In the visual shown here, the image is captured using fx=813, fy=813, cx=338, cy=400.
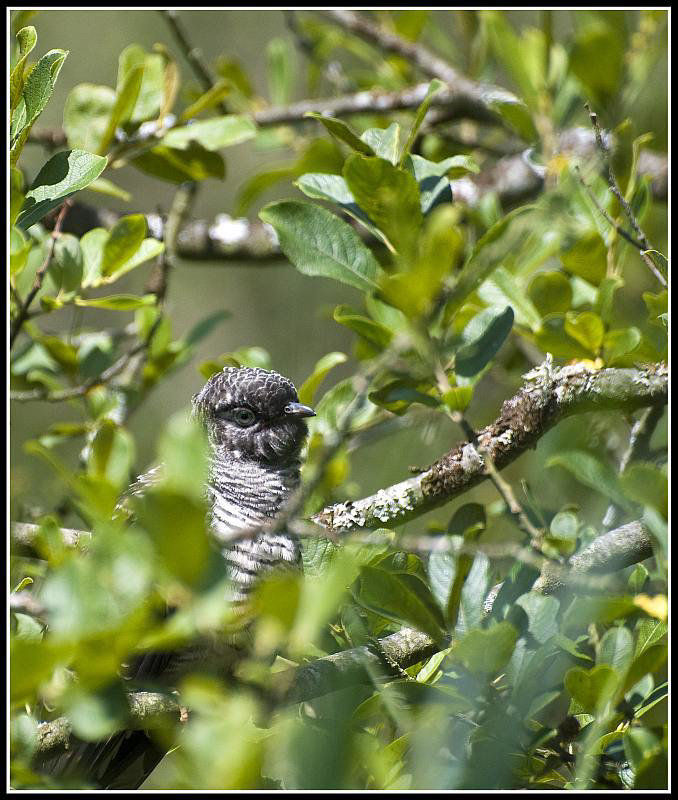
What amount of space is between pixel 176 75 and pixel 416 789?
6.44 feet

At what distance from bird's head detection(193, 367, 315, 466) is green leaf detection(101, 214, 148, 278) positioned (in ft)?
1.66

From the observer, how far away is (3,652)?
956 mm

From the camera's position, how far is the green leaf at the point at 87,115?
1.99m

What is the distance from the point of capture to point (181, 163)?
82.7 inches

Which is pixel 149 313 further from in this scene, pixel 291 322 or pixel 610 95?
pixel 291 322

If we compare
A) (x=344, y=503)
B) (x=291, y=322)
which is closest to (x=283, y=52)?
(x=344, y=503)

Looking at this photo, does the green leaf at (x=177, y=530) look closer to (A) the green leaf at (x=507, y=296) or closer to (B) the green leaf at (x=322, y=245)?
(B) the green leaf at (x=322, y=245)

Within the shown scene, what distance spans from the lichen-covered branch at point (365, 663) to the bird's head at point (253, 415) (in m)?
0.96

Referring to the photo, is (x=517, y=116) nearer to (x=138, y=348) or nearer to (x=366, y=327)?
(x=366, y=327)

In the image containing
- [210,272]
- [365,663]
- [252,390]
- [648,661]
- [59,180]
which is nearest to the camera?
[648,661]

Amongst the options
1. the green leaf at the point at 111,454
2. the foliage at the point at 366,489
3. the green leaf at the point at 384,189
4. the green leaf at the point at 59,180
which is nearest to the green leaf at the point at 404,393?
the foliage at the point at 366,489

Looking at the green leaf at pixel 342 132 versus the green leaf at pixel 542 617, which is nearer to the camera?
the green leaf at pixel 542 617

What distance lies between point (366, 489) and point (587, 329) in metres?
0.87

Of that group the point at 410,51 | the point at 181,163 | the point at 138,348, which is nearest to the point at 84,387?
the point at 138,348
